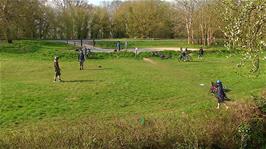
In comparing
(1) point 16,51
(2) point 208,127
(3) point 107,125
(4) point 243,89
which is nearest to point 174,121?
(2) point 208,127

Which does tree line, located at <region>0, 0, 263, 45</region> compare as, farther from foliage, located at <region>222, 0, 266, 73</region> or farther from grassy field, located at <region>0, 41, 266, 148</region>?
foliage, located at <region>222, 0, 266, 73</region>

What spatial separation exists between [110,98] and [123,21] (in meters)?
77.7

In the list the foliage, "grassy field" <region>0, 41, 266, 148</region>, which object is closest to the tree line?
"grassy field" <region>0, 41, 266, 148</region>

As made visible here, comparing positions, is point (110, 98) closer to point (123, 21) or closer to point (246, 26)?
point (246, 26)

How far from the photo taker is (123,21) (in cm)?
10300

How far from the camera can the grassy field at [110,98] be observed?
15.7 meters

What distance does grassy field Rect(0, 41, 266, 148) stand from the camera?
617 inches

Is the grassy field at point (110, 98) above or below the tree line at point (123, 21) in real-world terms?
below

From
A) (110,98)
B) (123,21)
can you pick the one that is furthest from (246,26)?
(123,21)

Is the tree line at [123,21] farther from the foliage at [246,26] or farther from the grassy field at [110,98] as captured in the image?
the foliage at [246,26]

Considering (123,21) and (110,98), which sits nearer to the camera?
(110,98)

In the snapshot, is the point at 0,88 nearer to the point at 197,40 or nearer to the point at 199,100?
the point at 199,100

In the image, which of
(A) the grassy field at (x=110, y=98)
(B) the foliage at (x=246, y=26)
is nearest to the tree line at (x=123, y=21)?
(A) the grassy field at (x=110, y=98)

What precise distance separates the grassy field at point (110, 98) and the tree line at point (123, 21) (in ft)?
106
